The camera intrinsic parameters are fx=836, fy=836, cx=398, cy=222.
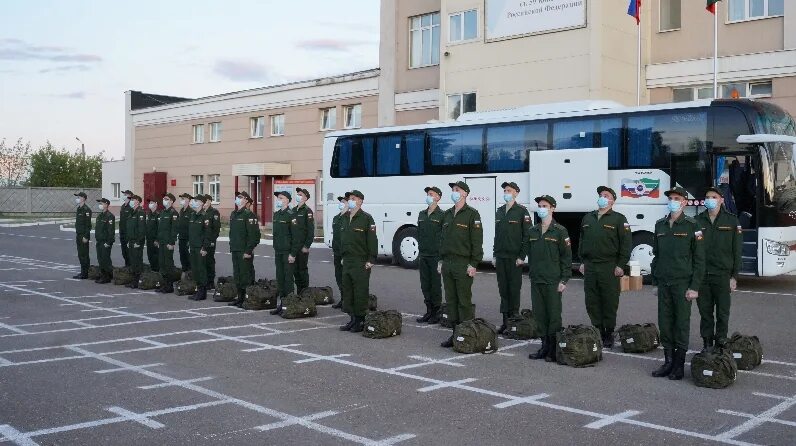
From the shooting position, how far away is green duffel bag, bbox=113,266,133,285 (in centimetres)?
1698

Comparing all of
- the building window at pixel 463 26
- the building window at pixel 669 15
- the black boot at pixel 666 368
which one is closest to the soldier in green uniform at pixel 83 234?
the black boot at pixel 666 368

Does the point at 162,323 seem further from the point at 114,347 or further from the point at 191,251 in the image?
the point at 191,251

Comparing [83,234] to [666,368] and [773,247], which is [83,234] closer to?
[666,368]

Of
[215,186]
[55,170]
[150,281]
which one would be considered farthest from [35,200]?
[150,281]

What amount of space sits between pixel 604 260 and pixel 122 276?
1072 cm

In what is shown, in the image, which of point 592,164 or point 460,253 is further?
point 592,164

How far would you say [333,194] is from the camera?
22.8 metres

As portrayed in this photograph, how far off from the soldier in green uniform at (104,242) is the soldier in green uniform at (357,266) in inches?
321

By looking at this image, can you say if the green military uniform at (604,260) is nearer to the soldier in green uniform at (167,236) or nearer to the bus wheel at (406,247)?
the soldier in green uniform at (167,236)

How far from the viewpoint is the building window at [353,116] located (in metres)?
37.9

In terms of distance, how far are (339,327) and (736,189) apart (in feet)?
27.8

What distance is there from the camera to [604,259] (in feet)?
32.9

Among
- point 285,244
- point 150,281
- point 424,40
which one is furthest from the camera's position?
point 424,40

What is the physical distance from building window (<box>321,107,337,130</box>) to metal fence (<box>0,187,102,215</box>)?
3574cm
